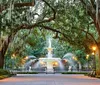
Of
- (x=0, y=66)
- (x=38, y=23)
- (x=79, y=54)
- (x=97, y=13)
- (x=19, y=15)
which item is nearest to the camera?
(x=97, y=13)

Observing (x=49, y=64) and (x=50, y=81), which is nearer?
(x=50, y=81)

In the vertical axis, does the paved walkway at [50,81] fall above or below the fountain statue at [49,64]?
below

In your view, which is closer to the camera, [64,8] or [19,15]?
[19,15]

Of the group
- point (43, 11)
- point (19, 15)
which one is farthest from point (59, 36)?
point (19, 15)

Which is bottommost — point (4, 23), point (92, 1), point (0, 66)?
point (0, 66)

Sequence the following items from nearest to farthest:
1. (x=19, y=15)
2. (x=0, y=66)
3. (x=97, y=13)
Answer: (x=97, y=13) → (x=19, y=15) → (x=0, y=66)

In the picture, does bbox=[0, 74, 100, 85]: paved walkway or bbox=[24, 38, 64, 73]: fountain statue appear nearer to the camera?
bbox=[0, 74, 100, 85]: paved walkway

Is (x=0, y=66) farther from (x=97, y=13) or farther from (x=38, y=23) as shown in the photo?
(x=97, y=13)

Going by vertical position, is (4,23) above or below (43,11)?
below

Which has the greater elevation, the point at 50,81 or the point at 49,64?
the point at 49,64

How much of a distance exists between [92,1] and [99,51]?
592 cm

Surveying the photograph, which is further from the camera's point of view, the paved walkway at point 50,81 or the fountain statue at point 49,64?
the fountain statue at point 49,64

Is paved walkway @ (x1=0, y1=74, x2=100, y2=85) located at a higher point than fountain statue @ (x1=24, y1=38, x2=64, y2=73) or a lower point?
lower

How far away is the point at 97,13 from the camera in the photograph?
20797 mm
